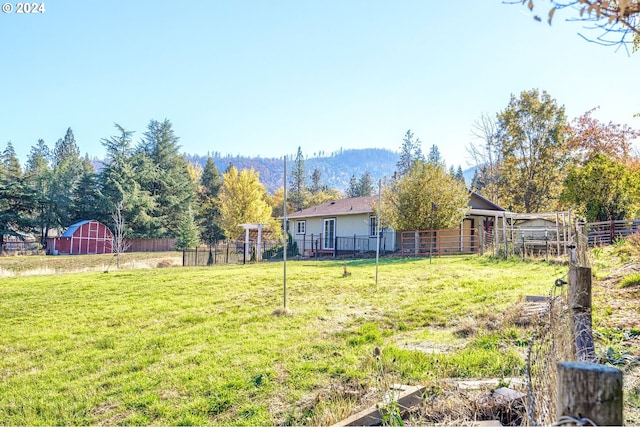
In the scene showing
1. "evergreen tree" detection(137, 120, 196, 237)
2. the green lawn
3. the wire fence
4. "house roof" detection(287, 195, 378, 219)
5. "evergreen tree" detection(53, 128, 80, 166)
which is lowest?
the green lawn

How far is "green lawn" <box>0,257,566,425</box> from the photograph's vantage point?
→ 412 cm

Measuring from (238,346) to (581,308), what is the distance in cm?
425

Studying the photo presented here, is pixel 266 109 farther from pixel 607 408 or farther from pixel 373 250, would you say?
pixel 607 408

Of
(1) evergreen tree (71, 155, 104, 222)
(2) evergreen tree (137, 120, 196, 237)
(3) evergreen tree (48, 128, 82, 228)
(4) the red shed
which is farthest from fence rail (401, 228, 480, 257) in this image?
(3) evergreen tree (48, 128, 82, 228)

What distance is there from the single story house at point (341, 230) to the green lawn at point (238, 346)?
43.0 feet

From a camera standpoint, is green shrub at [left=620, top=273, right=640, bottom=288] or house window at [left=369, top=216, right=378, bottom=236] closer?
green shrub at [left=620, top=273, right=640, bottom=288]

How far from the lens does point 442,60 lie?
10.9 metres

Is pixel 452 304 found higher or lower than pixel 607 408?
lower

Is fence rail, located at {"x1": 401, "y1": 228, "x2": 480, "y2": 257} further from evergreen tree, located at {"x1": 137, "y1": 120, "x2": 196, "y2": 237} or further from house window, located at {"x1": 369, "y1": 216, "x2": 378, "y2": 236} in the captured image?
evergreen tree, located at {"x1": 137, "y1": 120, "x2": 196, "y2": 237}

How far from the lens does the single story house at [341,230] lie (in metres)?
23.8

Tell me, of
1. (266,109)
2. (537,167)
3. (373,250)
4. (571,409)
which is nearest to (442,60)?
(266,109)

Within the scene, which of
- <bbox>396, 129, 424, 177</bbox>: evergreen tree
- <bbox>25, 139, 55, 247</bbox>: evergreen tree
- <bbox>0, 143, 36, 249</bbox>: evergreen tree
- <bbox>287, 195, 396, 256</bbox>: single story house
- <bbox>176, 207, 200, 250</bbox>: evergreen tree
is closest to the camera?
<bbox>287, 195, 396, 256</bbox>: single story house

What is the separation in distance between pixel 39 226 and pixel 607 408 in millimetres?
44095

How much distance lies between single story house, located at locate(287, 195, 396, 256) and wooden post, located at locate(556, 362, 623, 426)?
71.6 ft
